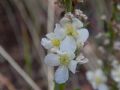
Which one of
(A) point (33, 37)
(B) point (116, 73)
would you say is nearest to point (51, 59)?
(B) point (116, 73)

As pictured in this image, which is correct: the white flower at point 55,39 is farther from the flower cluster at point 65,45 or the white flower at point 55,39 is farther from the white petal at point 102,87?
the white petal at point 102,87

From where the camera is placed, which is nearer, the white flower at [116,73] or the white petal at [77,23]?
the white petal at [77,23]

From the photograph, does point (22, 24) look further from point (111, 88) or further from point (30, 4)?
point (111, 88)

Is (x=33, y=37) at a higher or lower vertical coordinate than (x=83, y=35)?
lower

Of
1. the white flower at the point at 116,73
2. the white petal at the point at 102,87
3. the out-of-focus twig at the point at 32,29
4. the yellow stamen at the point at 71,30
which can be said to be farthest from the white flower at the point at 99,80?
the yellow stamen at the point at 71,30

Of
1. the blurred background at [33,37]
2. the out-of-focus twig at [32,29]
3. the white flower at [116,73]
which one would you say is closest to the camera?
the white flower at [116,73]

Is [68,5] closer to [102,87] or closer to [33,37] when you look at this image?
[102,87]

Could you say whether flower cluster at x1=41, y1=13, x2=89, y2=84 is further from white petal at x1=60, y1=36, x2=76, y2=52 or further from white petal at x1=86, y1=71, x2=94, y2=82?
white petal at x1=86, y1=71, x2=94, y2=82
